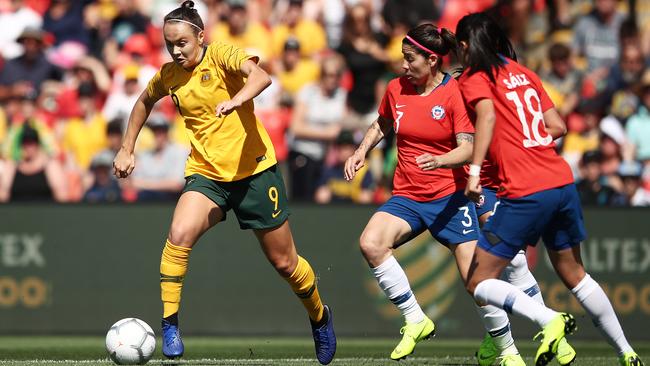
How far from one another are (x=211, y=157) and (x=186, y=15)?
40.2 inches

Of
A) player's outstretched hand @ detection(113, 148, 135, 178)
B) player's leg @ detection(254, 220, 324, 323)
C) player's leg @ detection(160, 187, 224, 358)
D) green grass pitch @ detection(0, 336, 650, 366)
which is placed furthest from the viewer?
green grass pitch @ detection(0, 336, 650, 366)

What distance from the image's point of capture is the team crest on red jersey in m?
8.27

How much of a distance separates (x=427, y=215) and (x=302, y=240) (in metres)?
4.18

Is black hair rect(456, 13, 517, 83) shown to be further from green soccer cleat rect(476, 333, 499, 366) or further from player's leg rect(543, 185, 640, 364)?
green soccer cleat rect(476, 333, 499, 366)

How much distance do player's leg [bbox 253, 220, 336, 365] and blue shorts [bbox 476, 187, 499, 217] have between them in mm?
1366

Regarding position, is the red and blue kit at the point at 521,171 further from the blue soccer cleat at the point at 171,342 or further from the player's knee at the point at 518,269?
the blue soccer cleat at the point at 171,342

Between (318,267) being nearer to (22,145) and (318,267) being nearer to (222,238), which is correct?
(222,238)

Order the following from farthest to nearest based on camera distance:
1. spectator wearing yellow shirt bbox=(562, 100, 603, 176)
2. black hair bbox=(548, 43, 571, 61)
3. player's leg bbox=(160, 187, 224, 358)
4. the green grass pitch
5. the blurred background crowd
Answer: black hair bbox=(548, 43, 571, 61)
spectator wearing yellow shirt bbox=(562, 100, 603, 176)
the blurred background crowd
the green grass pitch
player's leg bbox=(160, 187, 224, 358)

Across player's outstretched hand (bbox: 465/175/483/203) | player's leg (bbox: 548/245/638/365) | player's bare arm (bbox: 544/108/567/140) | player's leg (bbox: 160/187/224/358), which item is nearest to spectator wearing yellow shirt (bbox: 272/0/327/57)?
player's leg (bbox: 160/187/224/358)

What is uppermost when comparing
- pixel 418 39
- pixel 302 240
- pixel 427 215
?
pixel 418 39

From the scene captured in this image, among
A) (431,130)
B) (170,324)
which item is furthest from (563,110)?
(170,324)

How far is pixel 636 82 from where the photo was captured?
14734 mm

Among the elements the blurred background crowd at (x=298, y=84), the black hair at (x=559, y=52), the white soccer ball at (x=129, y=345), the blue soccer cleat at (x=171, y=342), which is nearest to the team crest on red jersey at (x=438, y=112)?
the blue soccer cleat at (x=171, y=342)

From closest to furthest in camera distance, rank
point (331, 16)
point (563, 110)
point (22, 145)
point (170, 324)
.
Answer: point (170, 324), point (22, 145), point (563, 110), point (331, 16)
